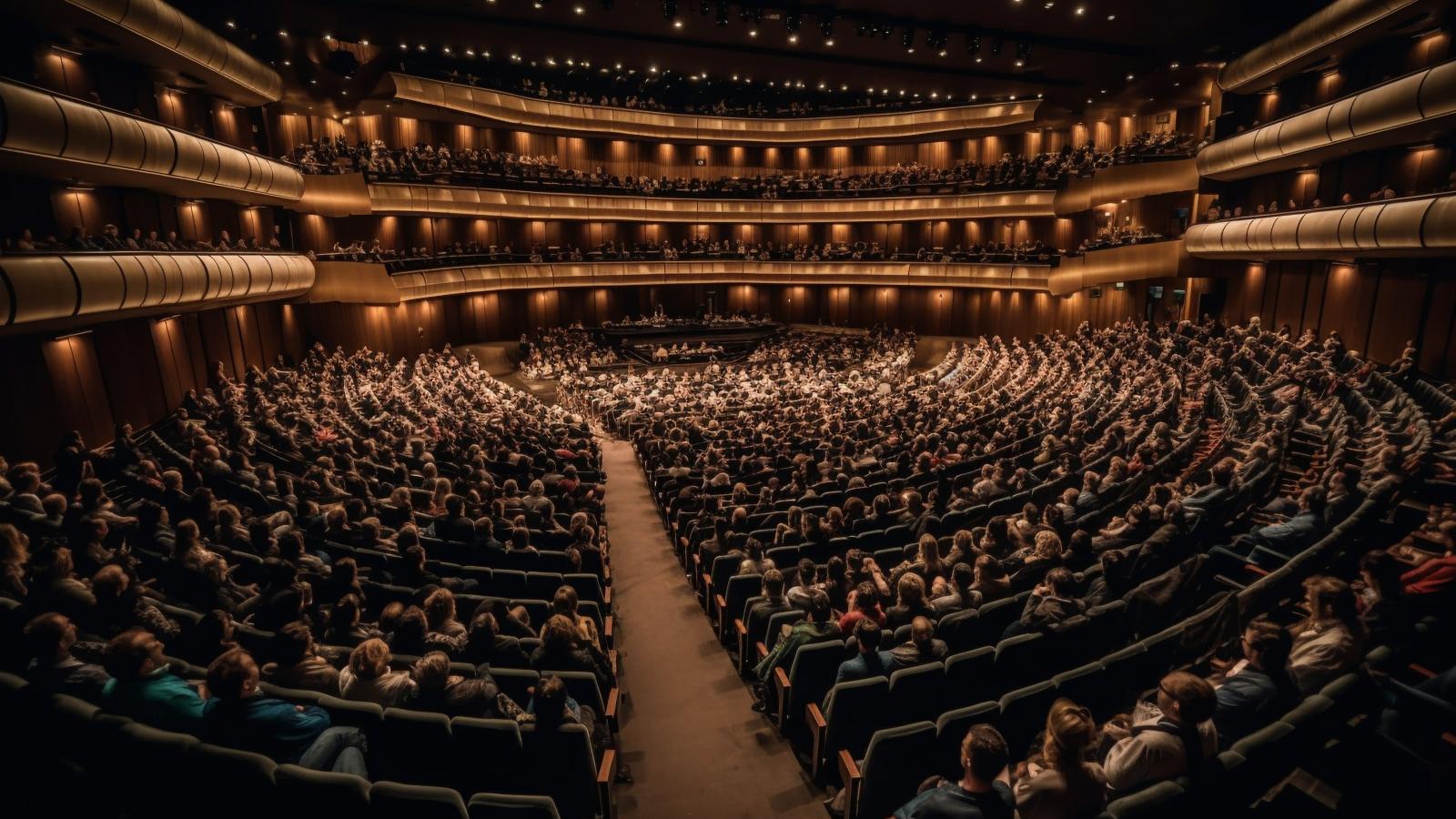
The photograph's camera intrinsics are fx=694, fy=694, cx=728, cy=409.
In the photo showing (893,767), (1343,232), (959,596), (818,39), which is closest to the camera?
(893,767)

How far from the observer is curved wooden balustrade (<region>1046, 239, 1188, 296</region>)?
18.0m

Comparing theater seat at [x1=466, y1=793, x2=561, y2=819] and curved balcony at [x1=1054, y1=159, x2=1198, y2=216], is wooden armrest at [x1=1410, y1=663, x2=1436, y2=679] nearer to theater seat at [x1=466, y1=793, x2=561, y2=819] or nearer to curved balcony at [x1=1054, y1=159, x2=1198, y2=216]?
theater seat at [x1=466, y1=793, x2=561, y2=819]

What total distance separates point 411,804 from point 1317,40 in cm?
1836

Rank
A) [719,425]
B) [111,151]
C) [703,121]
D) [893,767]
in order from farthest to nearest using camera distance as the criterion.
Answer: [703,121], [719,425], [111,151], [893,767]

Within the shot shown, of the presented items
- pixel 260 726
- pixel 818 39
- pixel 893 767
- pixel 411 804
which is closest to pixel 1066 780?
pixel 893 767

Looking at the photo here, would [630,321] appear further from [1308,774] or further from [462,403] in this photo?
[1308,774]

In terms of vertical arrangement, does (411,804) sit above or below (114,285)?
Result: below

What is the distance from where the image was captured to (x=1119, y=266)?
765 inches

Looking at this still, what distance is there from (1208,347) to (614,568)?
526 inches

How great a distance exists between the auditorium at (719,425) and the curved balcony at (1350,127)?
0.49 ft

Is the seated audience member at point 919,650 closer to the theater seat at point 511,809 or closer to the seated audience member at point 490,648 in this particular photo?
the theater seat at point 511,809

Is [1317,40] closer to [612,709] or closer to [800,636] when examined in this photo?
[800,636]

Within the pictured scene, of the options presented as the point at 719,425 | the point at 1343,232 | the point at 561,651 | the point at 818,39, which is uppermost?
the point at 818,39

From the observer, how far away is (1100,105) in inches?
835
